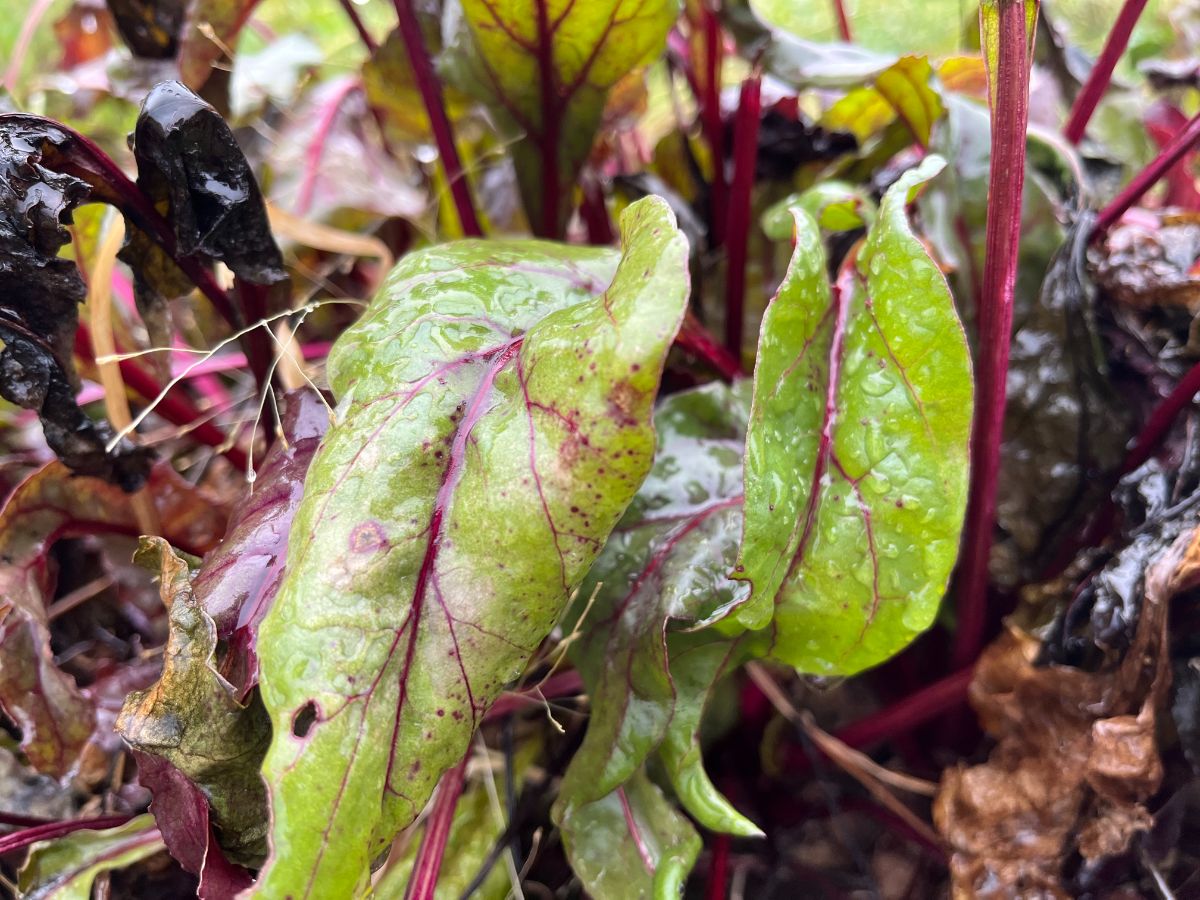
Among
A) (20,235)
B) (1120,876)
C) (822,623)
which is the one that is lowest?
(1120,876)

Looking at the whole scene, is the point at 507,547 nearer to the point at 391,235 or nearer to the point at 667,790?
the point at 667,790

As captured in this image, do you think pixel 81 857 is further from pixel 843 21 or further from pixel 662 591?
pixel 843 21

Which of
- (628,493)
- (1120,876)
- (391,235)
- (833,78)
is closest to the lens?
(628,493)

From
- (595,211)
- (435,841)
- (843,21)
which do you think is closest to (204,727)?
(435,841)

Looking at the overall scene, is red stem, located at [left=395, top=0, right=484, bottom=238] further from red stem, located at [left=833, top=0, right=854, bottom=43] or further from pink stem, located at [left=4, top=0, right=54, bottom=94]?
pink stem, located at [left=4, top=0, right=54, bottom=94]

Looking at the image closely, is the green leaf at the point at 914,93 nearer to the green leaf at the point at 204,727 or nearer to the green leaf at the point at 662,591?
the green leaf at the point at 662,591

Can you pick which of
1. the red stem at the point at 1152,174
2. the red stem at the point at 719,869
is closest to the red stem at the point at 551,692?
the red stem at the point at 719,869

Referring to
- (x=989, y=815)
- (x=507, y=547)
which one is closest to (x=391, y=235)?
(x=507, y=547)
